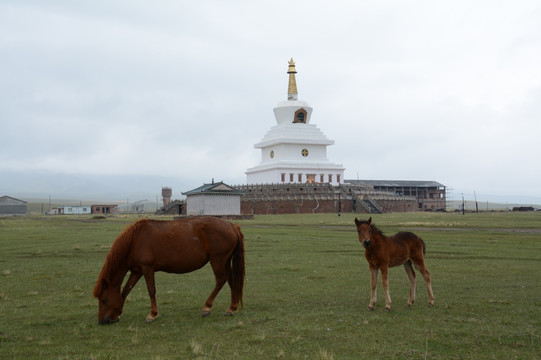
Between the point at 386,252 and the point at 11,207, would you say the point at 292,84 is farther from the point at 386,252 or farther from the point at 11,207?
the point at 386,252

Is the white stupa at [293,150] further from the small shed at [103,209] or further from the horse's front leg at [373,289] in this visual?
the horse's front leg at [373,289]

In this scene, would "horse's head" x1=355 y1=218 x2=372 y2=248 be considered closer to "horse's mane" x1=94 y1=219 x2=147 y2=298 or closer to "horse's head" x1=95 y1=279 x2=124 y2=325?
"horse's mane" x1=94 y1=219 x2=147 y2=298

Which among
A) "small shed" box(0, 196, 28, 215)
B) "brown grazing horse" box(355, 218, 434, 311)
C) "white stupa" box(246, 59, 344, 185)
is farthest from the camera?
"small shed" box(0, 196, 28, 215)

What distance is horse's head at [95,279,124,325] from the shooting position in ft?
36.8

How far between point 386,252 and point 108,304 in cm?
633

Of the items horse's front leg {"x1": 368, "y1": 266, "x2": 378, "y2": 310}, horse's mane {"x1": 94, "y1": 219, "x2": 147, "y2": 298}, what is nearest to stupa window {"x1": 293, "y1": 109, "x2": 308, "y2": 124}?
horse's front leg {"x1": 368, "y1": 266, "x2": 378, "y2": 310}

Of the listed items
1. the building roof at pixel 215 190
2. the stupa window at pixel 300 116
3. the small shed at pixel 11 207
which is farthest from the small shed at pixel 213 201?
the small shed at pixel 11 207

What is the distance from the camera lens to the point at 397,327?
34.9 feet

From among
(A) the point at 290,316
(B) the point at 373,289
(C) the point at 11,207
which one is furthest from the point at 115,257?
(C) the point at 11,207

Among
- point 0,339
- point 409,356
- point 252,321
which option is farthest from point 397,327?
point 0,339

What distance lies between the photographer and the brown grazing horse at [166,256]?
448 inches

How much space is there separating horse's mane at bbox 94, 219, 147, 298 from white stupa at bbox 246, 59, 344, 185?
72.7 meters

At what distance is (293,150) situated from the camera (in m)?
89.1

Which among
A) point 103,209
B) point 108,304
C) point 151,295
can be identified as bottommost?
point 108,304
